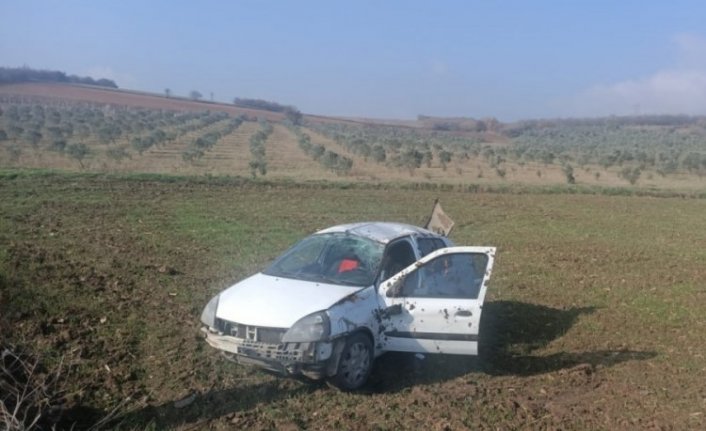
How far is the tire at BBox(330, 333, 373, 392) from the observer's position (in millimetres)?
6852

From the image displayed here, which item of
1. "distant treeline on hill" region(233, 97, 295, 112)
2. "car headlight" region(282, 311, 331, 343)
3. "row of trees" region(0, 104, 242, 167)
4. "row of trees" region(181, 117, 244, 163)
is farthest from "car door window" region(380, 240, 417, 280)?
"distant treeline on hill" region(233, 97, 295, 112)

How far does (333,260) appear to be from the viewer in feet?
26.2

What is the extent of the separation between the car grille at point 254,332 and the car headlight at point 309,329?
0.35 ft

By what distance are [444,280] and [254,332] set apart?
2.26m

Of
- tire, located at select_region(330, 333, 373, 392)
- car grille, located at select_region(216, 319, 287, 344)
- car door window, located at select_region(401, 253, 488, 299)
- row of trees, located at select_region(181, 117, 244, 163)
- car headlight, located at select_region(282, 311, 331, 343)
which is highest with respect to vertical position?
car door window, located at select_region(401, 253, 488, 299)

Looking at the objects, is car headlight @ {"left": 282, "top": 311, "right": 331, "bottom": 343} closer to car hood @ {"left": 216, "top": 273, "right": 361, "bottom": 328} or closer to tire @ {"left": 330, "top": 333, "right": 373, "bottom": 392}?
car hood @ {"left": 216, "top": 273, "right": 361, "bottom": 328}

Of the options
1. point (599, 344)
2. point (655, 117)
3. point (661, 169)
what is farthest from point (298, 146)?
point (655, 117)

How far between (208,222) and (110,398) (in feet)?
39.1

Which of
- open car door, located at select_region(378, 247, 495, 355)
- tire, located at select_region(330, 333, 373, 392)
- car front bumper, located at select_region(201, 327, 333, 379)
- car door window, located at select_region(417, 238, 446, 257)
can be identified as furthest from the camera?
car door window, located at select_region(417, 238, 446, 257)

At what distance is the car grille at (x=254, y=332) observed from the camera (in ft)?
22.2

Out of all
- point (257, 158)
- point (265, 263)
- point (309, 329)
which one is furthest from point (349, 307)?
point (257, 158)

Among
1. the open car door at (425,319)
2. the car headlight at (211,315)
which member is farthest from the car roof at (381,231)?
the car headlight at (211,315)

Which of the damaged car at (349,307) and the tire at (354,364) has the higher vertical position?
the damaged car at (349,307)

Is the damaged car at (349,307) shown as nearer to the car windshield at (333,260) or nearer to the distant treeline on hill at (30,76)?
the car windshield at (333,260)
